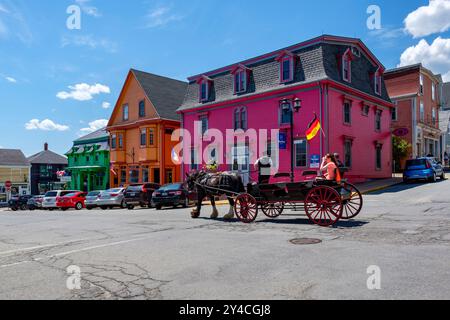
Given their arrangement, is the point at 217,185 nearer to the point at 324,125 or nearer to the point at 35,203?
the point at 324,125

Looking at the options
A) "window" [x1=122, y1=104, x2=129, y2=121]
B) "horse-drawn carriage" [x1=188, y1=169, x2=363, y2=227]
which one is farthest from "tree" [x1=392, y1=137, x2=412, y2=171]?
"horse-drawn carriage" [x1=188, y1=169, x2=363, y2=227]

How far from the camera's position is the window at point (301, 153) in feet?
83.1

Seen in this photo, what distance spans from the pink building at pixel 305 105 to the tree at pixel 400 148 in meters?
4.04

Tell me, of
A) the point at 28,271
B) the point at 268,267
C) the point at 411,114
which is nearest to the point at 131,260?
the point at 28,271

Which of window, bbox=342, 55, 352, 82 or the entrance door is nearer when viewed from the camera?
window, bbox=342, 55, 352, 82

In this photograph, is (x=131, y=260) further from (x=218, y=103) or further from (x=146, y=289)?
(x=218, y=103)

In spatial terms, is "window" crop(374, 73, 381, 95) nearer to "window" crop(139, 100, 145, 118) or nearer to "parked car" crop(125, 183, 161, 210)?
"parked car" crop(125, 183, 161, 210)

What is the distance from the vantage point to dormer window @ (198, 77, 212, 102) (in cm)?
3259

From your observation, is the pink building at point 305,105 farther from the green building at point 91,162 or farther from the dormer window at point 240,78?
the green building at point 91,162

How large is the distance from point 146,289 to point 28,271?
269 cm

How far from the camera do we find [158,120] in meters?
36.5

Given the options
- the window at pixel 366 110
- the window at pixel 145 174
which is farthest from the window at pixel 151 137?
the window at pixel 366 110

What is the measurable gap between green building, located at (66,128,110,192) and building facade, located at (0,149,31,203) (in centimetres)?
1938

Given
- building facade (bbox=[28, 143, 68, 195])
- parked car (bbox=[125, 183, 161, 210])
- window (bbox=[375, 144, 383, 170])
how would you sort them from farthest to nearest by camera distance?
building facade (bbox=[28, 143, 68, 195]), window (bbox=[375, 144, 383, 170]), parked car (bbox=[125, 183, 161, 210])
